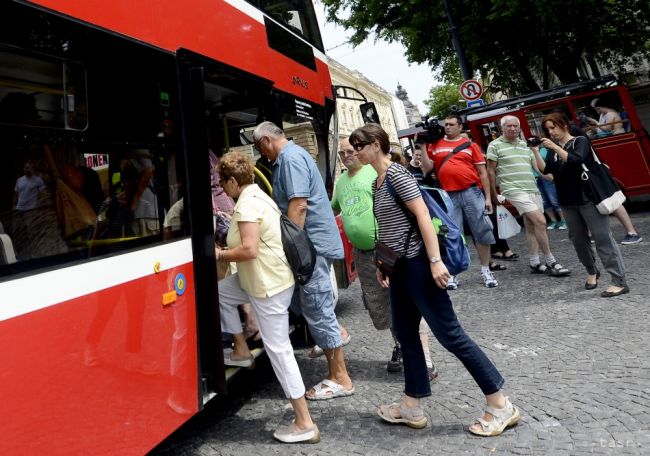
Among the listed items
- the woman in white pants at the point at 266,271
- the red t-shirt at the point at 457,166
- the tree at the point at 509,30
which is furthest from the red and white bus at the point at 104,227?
the tree at the point at 509,30

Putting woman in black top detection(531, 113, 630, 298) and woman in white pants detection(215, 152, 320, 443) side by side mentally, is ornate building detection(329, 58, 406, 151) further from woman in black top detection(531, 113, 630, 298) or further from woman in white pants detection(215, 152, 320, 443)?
woman in white pants detection(215, 152, 320, 443)

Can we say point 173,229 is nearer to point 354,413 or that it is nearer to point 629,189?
point 354,413

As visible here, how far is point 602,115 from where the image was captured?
10250mm

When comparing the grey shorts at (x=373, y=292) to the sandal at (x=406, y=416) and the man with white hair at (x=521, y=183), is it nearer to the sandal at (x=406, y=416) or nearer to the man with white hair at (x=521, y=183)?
the sandal at (x=406, y=416)

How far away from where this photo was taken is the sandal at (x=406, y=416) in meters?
3.05

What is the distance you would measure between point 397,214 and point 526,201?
3771mm

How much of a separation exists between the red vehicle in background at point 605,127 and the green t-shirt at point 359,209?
25.5 ft

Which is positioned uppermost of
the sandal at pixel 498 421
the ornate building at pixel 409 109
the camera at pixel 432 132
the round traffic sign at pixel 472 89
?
the ornate building at pixel 409 109

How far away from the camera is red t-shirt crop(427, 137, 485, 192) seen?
20.3ft

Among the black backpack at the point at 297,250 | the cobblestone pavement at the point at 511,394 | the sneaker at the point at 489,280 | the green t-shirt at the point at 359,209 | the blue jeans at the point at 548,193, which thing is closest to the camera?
the cobblestone pavement at the point at 511,394

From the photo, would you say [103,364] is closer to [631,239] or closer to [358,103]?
→ [631,239]

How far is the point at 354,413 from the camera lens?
3412 mm

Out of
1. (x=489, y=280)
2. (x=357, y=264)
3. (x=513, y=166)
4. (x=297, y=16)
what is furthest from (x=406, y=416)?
(x=297, y=16)

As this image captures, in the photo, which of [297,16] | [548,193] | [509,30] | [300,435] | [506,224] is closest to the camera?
[300,435]
